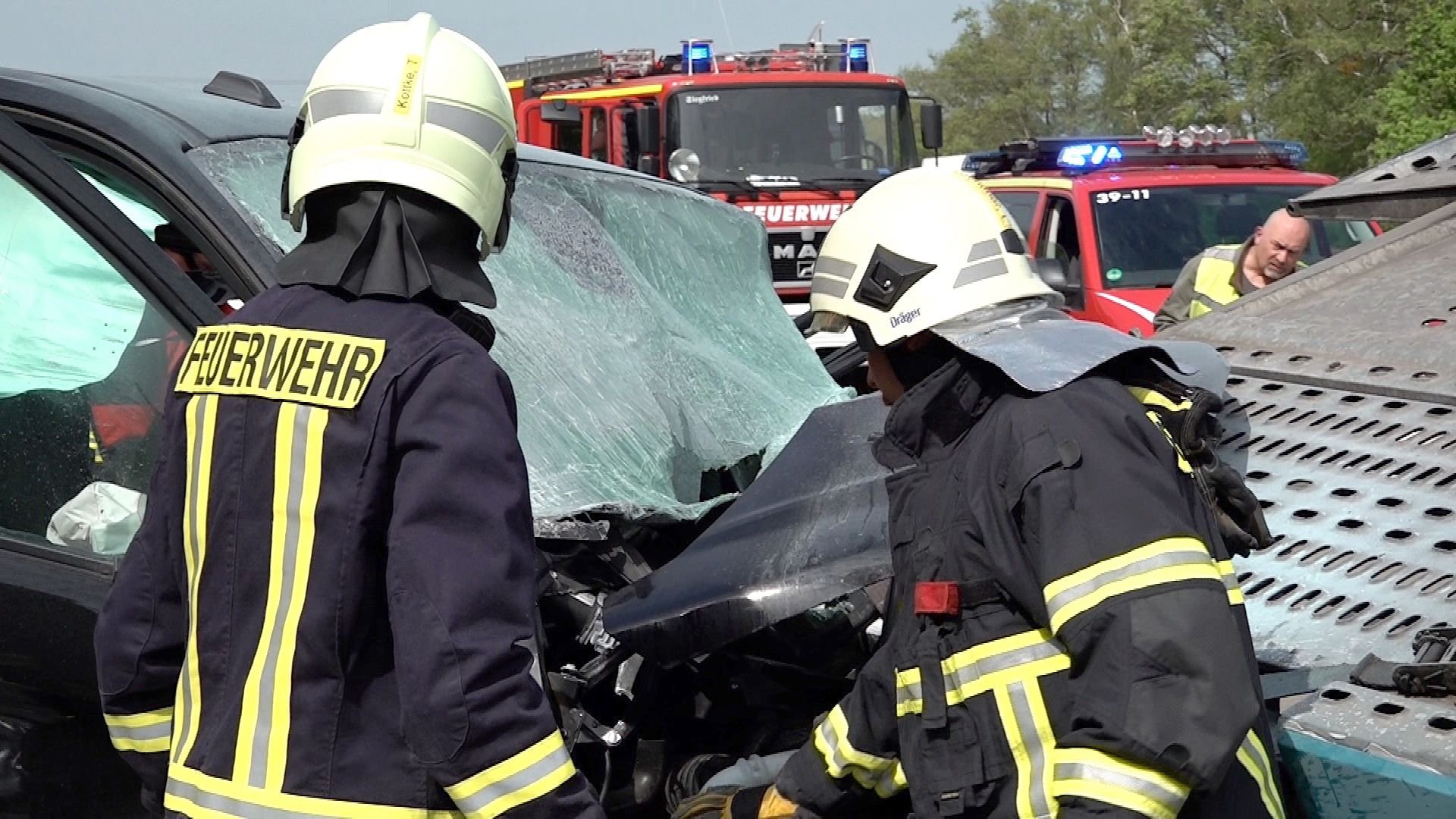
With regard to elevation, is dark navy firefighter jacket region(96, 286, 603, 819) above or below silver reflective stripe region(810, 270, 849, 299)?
below

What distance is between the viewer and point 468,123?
182 centimetres

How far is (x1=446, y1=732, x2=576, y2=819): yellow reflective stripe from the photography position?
5.13ft

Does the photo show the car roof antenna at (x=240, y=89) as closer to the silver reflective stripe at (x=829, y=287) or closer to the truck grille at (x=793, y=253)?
the silver reflective stripe at (x=829, y=287)

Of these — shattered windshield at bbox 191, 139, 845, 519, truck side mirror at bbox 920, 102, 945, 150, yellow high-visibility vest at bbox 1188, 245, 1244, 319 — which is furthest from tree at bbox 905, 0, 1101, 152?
shattered windshield at bbox 191, 139, 845, 519

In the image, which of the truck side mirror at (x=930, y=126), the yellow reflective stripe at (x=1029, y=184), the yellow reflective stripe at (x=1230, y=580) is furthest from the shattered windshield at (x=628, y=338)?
the truck side mirror at (x=930, y=126)

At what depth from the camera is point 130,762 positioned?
6.17ft

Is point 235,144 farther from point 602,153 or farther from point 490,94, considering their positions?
point 602,153

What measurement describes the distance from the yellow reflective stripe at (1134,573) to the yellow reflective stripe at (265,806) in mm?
667

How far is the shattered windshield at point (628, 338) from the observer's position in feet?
8.73

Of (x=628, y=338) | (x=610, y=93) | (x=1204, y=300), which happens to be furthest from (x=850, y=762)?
(x=610, y=93)

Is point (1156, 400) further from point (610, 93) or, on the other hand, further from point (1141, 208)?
point (610, 93)

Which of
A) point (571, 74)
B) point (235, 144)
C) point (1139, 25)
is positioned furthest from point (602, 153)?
point (1139, 25)

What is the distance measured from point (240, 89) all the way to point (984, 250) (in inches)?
68.2

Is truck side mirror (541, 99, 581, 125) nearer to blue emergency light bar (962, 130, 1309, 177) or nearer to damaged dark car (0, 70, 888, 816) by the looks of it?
blue emergency light bar (962, 130, 1309, 177)
